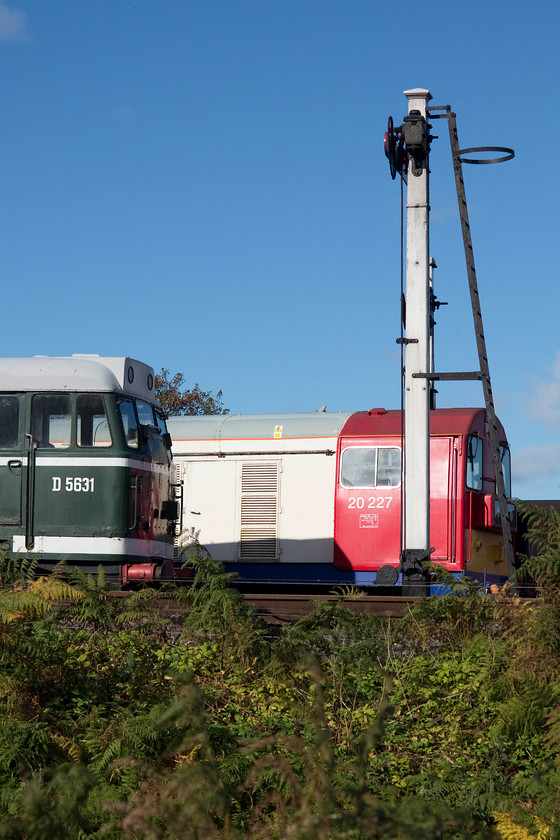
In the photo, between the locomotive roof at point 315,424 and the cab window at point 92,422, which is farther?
the locomotive roof at point 315,424

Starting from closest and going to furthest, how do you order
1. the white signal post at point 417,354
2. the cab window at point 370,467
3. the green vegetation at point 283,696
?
1. the green vegetation at point 283,696
2. the white signal post at point 417,354
3. the cab window at point 370,467

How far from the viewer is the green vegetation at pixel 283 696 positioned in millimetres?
5961

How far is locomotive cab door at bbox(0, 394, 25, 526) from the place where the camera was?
479 inches

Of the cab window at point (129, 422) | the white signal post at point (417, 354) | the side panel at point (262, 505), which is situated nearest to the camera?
the white signal post at point (417, 354)

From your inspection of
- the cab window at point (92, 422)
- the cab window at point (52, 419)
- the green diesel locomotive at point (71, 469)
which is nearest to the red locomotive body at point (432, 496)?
the green diesel locomotive at point (71, 469)

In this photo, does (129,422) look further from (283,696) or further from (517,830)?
(517,830)

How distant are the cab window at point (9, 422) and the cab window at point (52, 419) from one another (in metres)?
0.23

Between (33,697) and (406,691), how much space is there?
9.54 feet

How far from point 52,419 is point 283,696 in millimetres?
5968

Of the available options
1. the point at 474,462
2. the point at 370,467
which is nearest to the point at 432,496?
the point at 474,462

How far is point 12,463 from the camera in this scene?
12.2 metres

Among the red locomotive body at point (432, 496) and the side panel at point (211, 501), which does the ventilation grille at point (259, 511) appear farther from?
the red locomotive body at point (432, 496)

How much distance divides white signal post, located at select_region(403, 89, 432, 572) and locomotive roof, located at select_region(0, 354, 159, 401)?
12.7 feet

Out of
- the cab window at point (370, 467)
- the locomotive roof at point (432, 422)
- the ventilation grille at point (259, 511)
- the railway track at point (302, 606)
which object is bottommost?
the railway track at point (302, 606)
